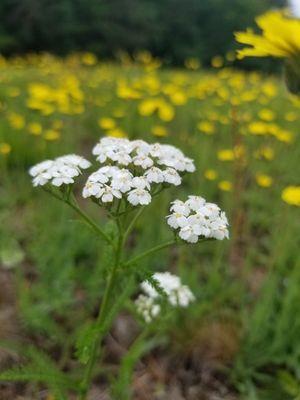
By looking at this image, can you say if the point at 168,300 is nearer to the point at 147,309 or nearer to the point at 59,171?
the point at 147,309

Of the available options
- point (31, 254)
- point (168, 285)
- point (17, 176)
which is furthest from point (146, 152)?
point (17, 176)

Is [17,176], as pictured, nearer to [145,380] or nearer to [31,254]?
[31,254]

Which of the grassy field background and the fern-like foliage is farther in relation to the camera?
the grassy field background

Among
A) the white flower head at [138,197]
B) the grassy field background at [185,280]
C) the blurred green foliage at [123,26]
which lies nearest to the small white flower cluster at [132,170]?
the white flower head at [138,197]

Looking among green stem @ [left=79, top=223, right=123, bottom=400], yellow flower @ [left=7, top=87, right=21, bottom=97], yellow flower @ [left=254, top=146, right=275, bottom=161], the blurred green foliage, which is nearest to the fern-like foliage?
green stem @ [left=79, top=223, right=123, bottom=400]

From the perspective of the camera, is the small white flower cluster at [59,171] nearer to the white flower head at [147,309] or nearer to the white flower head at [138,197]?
the white flower head at [138,197]

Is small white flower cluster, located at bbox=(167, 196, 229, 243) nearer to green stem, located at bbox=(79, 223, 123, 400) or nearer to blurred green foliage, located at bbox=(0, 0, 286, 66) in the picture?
green stem, located at bbox=(79, 223, 123, 400)
